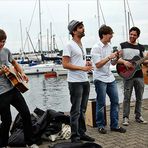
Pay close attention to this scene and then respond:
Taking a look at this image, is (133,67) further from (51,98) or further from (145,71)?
(51,98)

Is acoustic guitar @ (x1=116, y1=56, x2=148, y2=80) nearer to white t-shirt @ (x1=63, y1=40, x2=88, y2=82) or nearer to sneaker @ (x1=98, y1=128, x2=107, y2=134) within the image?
sneaker @ (x1=98, y1=128, x2=107, y2=134)

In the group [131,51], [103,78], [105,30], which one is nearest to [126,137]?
[103,78]

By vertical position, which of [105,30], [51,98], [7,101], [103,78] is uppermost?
[105,30]

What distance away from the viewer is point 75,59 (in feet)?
17.9

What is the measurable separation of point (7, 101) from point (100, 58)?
1.88 m

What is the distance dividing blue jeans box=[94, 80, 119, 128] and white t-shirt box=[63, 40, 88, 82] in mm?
729

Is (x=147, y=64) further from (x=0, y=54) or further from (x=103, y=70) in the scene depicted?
(x=0, y=54)

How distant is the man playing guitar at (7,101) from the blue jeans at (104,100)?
148 centimetres

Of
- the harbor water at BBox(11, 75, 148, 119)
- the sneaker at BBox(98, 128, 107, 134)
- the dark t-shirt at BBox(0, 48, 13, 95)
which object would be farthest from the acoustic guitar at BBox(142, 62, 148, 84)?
the harbor water at BBox(11, 75, 148, 119)

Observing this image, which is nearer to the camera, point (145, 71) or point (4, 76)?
point (4, 76)

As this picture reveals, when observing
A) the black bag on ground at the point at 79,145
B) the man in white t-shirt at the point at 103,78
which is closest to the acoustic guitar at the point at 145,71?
the man in white t-shirt at the point at 103,78

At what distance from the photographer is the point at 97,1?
41250mm

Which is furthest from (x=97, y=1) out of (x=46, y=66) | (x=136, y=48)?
(x=136, y=48)

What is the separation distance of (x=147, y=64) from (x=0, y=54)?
3.01 m
